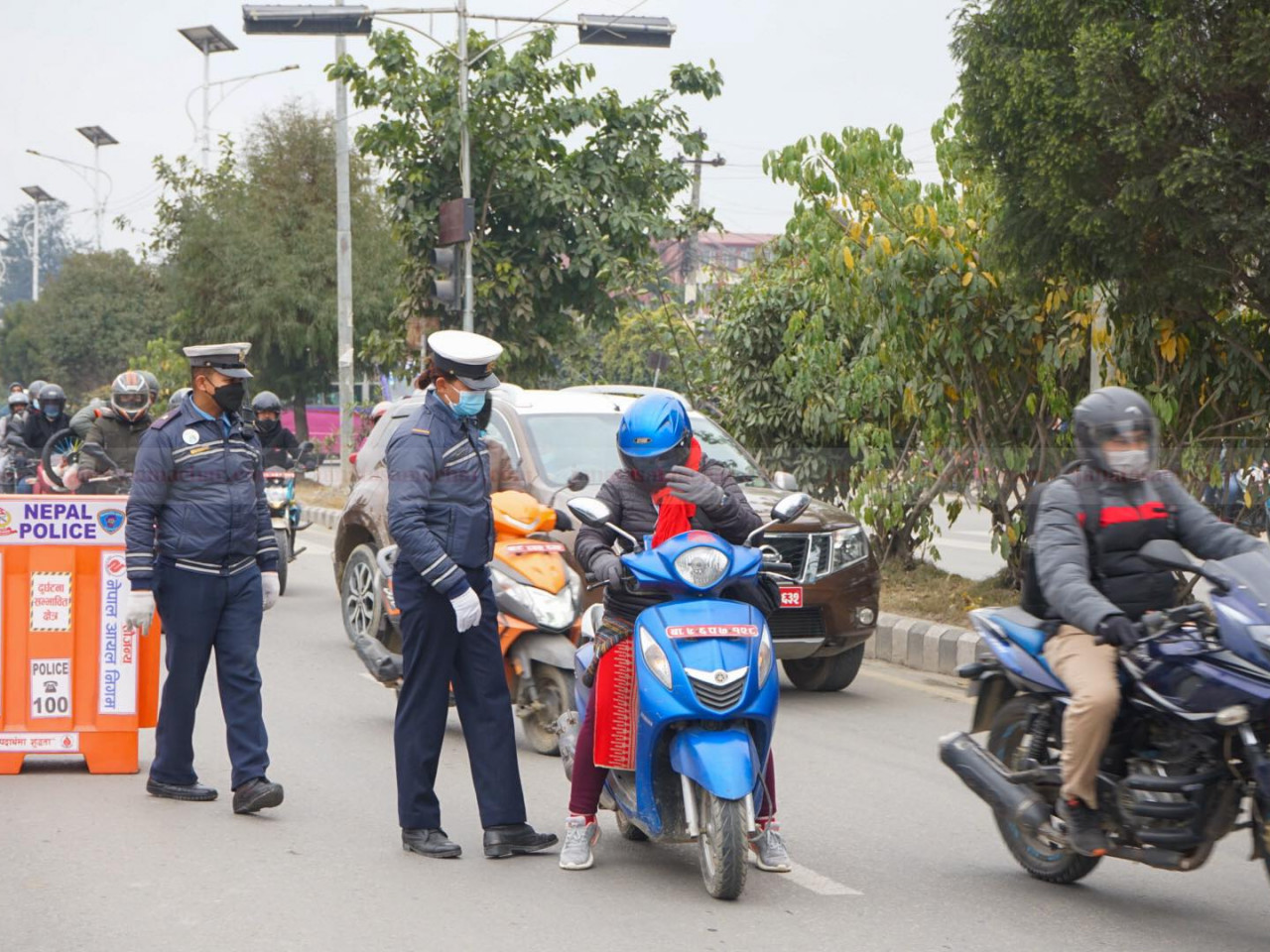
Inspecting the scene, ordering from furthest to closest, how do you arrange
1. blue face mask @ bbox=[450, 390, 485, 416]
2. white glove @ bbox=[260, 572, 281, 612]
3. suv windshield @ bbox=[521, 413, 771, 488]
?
suv windshield @ bbox=[521, 413, 771, 488] < white glove @ bbox=[260, 572, 281, 612] < blue face mask @ bbox=[450, 390, 485, 416]

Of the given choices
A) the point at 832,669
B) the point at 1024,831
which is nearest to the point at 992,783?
the point at 1024,831

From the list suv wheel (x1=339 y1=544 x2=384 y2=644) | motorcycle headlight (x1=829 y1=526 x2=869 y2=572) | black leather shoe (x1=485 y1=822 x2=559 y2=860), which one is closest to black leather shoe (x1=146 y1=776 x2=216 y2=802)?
black leather shoe (x1=485 y1=822 x2=559 y2=860)

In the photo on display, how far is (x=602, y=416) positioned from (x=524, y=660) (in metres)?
3.21

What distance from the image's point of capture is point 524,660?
318 inches

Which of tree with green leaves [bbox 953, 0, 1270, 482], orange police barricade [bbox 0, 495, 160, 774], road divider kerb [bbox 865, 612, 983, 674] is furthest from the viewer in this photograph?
road divider kerb [bbox 865, 612, 983, 674]

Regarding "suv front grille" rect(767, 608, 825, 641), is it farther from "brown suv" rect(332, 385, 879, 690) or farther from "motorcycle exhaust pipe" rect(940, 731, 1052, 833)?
"motorcycle exhaust pipe" rect(940, 731, 1052, 833)

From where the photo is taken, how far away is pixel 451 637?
622cm

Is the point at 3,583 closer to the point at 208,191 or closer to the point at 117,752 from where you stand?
the point at 117,752

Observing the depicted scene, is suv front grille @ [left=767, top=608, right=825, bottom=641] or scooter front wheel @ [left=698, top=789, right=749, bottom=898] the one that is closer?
scooter front wheel @ [left=698, top=789, right=749, bottom=898]

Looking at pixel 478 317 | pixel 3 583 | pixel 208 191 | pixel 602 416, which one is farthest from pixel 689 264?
pixel 3 583

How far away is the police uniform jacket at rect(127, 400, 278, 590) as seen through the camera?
681cm

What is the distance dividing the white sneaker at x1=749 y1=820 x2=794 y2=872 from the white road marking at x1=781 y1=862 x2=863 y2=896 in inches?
1.7

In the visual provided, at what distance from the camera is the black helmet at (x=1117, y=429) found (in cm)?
544

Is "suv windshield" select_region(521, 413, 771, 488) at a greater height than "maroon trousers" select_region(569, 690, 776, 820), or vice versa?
"suv windshield" select_region(521, 413, 771, 488)
